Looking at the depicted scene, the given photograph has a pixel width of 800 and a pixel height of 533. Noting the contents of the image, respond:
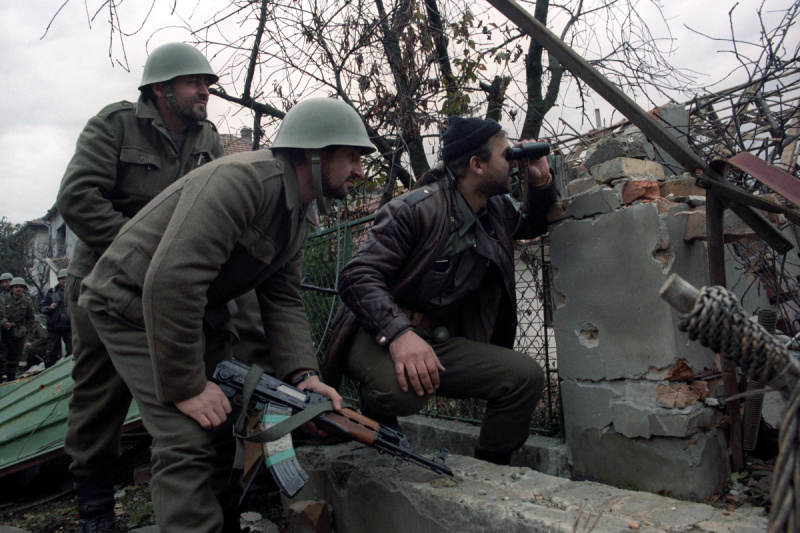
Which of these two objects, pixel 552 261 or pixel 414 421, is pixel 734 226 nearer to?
pixel 552 261

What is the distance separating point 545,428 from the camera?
9.69ft

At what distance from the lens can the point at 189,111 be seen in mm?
2822

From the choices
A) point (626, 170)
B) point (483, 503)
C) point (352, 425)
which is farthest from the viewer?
point (626, 170)

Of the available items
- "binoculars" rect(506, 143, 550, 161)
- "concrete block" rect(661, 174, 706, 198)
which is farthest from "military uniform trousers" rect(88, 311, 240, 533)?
"concrete block" rect(661, 174, 706, 198)

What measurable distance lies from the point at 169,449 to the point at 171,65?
1879 millimetres

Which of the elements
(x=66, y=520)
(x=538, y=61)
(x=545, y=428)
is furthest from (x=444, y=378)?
(x=538, y=61)

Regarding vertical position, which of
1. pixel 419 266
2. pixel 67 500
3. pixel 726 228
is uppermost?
pixel 726 228

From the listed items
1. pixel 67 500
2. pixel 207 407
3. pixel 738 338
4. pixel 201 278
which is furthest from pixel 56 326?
pixel 738 338

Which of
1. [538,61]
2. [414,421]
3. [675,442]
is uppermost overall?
[538,61]

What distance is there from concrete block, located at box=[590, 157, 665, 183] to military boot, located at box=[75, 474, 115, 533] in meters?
2.65

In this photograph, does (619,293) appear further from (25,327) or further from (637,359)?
(25,327)

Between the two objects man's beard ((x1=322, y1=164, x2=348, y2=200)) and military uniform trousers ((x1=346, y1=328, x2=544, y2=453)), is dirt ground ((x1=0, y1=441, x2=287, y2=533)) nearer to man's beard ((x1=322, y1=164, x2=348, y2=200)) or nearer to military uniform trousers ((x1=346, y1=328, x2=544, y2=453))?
military uniform trousers ((x1=346, y1=328, x2=544, y2=453))

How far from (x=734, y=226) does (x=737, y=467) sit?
3.27 feet

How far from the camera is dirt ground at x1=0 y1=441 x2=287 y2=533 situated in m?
3.29
